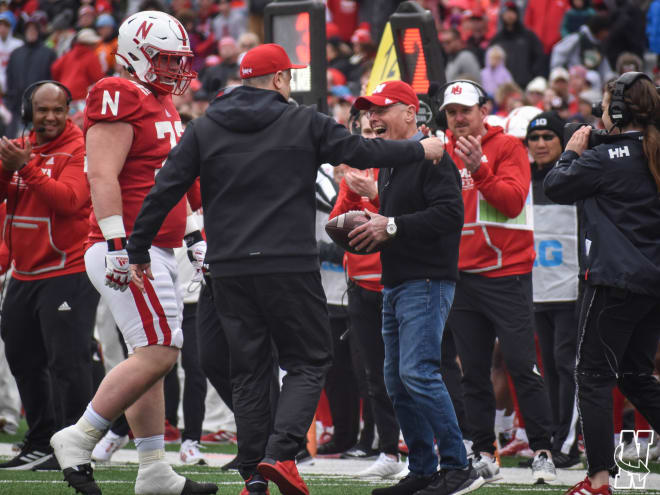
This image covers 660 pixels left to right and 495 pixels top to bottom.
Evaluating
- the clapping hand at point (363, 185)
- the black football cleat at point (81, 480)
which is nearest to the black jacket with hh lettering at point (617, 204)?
the clapping hand at point (363, 185)

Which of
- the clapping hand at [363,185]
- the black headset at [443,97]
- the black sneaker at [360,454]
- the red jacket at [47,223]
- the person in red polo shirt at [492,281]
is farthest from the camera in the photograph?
the black sneaker at [360,454]

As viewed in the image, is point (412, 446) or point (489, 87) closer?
point (412, 446)

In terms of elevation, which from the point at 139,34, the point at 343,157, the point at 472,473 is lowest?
the point at 472,473

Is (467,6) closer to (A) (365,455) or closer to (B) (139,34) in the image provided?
(A) (365,455)

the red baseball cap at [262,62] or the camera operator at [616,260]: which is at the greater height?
the red baseball cap at [262,62]

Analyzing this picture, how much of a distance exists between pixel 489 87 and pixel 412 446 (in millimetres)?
10944

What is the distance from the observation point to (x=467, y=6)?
19750 millimetres

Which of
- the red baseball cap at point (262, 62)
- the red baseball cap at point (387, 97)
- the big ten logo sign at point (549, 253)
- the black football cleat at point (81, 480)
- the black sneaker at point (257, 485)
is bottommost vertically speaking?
the black football cleat at point (81, 480)

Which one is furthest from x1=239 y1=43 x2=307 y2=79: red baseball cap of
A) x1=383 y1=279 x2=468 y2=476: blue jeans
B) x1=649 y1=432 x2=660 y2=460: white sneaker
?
x1=649 y1=432 x2=660 y2=460: white sneaker

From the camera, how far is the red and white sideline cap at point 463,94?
7531 mm

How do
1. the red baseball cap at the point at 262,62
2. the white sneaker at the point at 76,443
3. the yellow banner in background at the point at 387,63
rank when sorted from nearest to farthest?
the red baseball cap at the point at 262,62, the white sneaker at the point at 76,443, the yellow banner in background at the point at 387,63

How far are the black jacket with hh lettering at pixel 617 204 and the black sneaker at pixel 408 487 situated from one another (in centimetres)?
144

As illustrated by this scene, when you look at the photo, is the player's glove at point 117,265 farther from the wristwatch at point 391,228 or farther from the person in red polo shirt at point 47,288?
the person in red polo shirt at point 47,288

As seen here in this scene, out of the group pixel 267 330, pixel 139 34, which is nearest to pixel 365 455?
pixel 267 330
